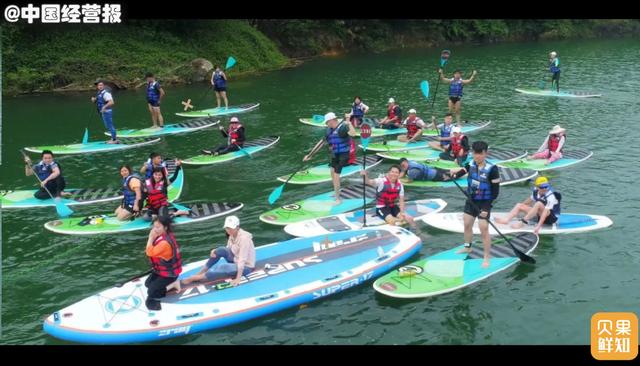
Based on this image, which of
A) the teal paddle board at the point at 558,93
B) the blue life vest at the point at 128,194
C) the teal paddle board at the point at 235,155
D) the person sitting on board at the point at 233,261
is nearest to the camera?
the person sitting on board at the point at 233,261

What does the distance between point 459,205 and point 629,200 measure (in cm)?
424

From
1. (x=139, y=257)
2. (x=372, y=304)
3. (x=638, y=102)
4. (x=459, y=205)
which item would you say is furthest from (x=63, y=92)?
(x=638, y=102)

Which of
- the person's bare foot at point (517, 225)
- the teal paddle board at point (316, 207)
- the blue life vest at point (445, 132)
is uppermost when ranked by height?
the blue life vest at point (445, 132)

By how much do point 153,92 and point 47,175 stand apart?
24.7 ft

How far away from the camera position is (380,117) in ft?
78.7

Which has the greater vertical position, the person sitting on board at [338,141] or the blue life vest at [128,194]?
the person sitting on board at [338,141]

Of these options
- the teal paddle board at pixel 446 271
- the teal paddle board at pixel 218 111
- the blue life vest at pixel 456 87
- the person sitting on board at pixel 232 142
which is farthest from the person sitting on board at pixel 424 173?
the teal paddle board at pixel 218 111

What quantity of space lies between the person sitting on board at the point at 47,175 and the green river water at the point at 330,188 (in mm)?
740

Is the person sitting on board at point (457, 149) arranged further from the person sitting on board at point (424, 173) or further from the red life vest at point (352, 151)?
the red life vest at point (352, 151)

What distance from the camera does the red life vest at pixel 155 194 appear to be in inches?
498

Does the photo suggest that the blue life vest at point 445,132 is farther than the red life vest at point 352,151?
Yes

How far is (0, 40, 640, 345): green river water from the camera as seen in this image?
9117 mm

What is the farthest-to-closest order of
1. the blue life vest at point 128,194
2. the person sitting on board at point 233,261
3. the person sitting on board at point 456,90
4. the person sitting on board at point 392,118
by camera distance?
1. the person sitting on board at point 392,118
2. the person sitting on board at point 456,90
3. the blue life vest at point 128,194
4. the person sitting on board at point 233,261

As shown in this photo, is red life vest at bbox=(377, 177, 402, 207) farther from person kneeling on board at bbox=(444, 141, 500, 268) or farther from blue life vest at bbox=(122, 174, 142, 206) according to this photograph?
blue life vest at bbox=(122, 174, 142, 206)
